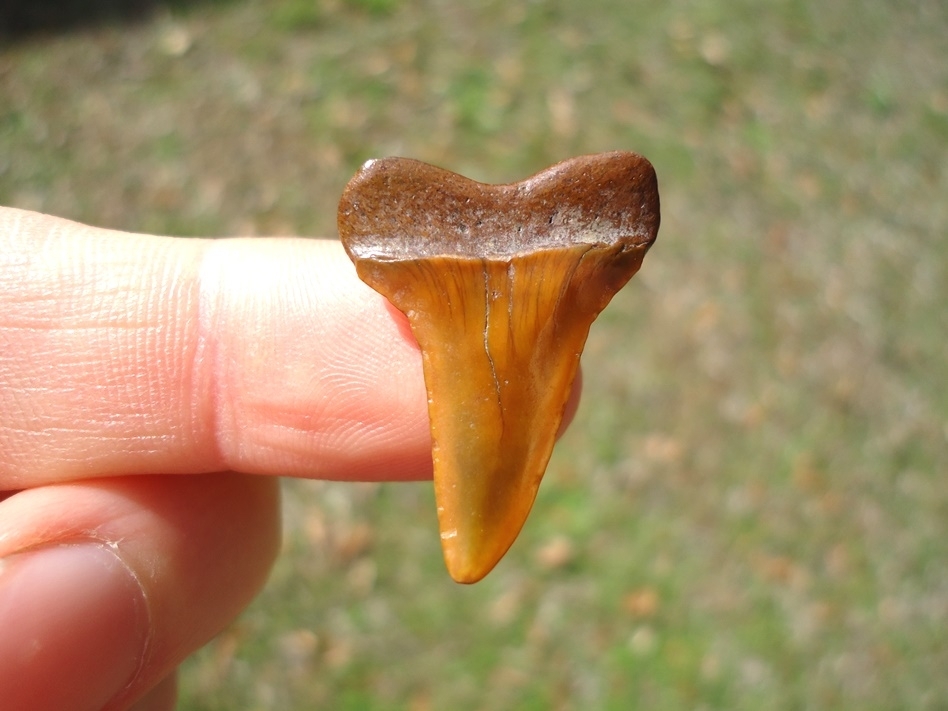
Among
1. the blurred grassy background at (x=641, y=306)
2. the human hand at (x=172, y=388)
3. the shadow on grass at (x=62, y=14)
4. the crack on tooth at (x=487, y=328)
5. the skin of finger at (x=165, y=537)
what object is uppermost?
the crack on tooth at (x=487, y=328)

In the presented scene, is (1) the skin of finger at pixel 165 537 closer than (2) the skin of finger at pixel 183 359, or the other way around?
(1) the skin of finger at pixel 165 537

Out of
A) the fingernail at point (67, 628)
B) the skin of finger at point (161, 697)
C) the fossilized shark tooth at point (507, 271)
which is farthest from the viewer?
the skin of finger at point (161, 697)

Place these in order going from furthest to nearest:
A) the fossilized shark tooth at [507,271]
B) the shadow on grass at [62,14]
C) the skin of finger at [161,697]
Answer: the shadow on grass at [62,14]
the skin of finger at [161,697]
the fossilized shark tooth at [507,271]

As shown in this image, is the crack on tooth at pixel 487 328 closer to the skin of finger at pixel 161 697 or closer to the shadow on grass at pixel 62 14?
the skin of finger at pixel 161 697

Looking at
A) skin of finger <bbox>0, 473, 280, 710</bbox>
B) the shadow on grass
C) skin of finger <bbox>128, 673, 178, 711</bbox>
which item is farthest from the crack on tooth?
the shadow on grass

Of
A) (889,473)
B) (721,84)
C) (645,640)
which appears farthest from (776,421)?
(721,84)

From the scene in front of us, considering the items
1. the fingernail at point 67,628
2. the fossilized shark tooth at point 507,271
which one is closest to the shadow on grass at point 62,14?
the fossilized shark tooth at point 507,271

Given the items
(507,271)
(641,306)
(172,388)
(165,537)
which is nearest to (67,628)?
(165,537)

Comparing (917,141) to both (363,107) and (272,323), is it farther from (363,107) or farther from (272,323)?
(272,323)
